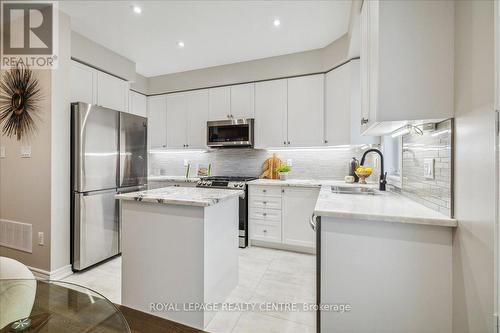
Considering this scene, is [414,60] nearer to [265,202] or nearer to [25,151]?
[265,202]

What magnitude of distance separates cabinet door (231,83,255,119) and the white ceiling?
417 millimetres

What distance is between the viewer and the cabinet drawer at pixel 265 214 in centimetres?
308

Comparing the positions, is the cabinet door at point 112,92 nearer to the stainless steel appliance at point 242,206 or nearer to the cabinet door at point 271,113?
the stainless steel appliance at point 242,206

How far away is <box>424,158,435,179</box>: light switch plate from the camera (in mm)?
1406

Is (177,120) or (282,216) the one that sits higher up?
(177,120)

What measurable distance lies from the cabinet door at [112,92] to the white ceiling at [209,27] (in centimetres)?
41

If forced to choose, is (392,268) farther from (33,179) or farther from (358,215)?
(33,179)

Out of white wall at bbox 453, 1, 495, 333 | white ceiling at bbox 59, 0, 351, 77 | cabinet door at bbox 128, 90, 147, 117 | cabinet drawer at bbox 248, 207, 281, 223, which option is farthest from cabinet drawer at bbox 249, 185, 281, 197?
cabinet door at bbox 128, 90, 147, 117

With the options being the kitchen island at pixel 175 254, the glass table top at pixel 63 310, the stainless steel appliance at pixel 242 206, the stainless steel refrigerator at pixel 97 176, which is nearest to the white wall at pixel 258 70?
the stainless steel refrigerator at pixel 97 176

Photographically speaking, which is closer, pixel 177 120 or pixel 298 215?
pixel 298 215

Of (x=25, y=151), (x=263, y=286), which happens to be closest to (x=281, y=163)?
(x=263, y=286)

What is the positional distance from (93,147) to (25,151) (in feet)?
2.23

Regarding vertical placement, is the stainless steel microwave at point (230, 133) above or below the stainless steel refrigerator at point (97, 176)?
above

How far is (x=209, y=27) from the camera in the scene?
267 centimetres
